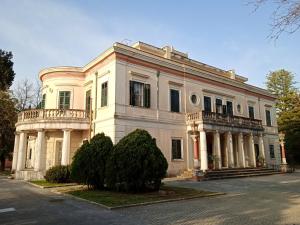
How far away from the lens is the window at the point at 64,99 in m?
24.2

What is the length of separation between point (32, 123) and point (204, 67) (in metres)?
18.3

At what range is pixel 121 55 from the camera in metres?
20.7

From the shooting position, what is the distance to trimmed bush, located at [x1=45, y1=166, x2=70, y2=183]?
1789 cm

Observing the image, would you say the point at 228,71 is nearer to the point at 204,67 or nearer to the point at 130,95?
the point at 204,67

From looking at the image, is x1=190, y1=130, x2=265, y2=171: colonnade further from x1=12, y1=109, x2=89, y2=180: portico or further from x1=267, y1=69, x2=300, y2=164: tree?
x1=267, y1=69, x2=300, y2=164: tree

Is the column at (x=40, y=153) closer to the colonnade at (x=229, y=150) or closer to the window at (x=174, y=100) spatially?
the window at (x=174, y=100)

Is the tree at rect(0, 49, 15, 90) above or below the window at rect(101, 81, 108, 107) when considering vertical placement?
above

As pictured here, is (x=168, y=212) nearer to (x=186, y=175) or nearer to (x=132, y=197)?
(x=132, y=197)

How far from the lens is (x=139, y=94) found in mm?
21531

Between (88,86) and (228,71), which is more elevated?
(228,71)

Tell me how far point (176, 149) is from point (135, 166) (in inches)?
432

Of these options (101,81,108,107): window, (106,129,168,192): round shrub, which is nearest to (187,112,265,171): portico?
(101,81,108,107): window

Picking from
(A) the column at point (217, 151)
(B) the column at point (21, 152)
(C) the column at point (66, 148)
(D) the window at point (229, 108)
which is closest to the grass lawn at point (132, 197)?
(C) the column at point (66, 148)

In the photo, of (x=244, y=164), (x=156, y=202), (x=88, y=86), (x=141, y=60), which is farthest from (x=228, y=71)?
(x=156, y=202)
